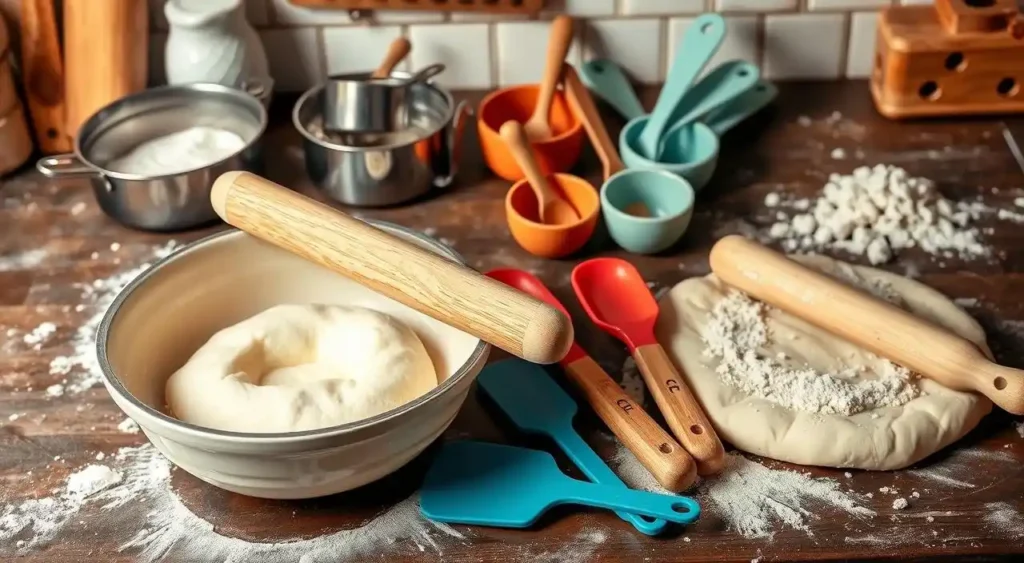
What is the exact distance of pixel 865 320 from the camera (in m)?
0.80

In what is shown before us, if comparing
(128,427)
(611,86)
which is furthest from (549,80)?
(128,427)

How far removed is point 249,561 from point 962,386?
0.53m

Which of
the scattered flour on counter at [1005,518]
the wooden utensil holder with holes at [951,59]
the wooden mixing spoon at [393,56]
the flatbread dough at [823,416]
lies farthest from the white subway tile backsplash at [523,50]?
the scattered flour on counter at [1005,518]

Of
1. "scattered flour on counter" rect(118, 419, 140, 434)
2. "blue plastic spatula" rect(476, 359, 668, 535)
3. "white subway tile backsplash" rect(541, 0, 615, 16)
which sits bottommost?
"scattered flour on counter" rect(118, 419, 140, 434)

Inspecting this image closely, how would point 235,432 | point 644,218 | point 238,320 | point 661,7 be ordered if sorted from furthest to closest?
1. point 661,7
2. point 644,218
3. point 238,320
4. point 235,432

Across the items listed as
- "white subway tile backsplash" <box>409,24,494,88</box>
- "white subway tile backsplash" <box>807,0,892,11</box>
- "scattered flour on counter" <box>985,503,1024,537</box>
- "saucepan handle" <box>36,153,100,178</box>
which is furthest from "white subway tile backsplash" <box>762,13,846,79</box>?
"saucepan handle" <box>36,153,100,178</box>

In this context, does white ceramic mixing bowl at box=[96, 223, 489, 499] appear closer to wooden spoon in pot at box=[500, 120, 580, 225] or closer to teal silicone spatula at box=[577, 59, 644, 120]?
wooden spoon in pot at box=[500, 120, 580, 225]

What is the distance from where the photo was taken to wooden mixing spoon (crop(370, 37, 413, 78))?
1108mm

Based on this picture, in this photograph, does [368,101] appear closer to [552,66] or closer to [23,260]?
[552,66]

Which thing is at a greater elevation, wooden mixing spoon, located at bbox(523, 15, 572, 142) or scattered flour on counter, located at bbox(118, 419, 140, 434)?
wooden mixing spoon, located at bbox(523, 15, 572, 142)

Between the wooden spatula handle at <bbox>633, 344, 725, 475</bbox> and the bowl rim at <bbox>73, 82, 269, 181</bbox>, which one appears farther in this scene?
the bowl rim at <bbox>73, 82, 269, 181</bbox>

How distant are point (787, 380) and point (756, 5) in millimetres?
545

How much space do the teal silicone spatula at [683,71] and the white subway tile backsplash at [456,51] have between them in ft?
0.77

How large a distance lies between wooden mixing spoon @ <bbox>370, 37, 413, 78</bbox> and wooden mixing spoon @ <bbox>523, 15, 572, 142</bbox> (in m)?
0.16
